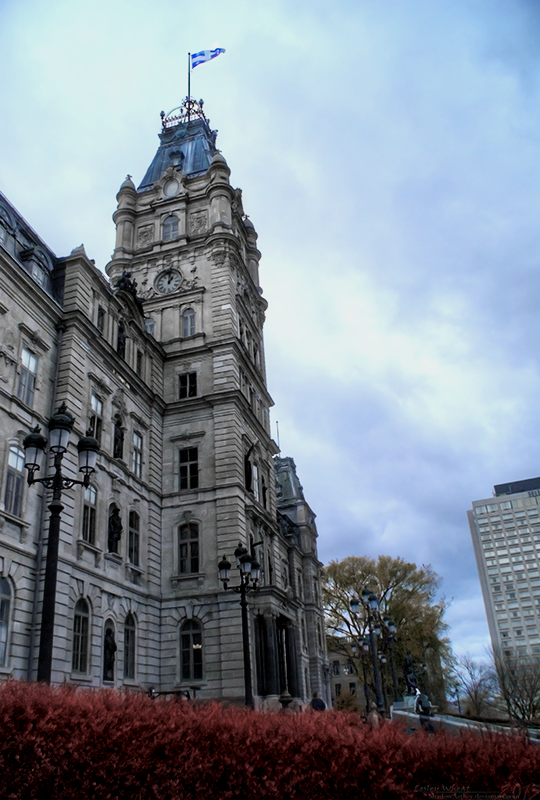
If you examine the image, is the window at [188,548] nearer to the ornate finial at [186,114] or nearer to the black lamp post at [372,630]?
the black lamp post at [372,630]

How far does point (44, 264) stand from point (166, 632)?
60.8 ft

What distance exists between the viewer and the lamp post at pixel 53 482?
40.2 ft

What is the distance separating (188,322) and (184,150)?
61.5 ft

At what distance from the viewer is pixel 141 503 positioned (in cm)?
3234

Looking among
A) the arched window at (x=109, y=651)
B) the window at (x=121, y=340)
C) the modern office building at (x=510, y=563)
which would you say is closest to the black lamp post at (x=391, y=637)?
the arched window at (x=109, y=651)

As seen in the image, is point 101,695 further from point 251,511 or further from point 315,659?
point 315,659

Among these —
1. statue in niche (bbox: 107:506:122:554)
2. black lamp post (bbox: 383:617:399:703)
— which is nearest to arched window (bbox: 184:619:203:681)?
statue in niche (bbox: 107:506:122:554)

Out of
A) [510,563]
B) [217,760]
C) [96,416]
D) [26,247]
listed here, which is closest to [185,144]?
[26,247]

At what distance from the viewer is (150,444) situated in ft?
114

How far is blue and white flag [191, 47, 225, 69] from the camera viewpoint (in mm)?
50344

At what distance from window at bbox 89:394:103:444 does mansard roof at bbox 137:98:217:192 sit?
24.2 metres

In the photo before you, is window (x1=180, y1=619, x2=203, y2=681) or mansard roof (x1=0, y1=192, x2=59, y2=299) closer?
mansard roof (x1=0, y1=192, x2=59, y2=299)

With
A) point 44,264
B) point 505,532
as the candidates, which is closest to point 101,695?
point 44,264

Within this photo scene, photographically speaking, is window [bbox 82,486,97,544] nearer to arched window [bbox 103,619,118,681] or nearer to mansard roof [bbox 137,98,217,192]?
arched window [bbox 103,619,118,681]
